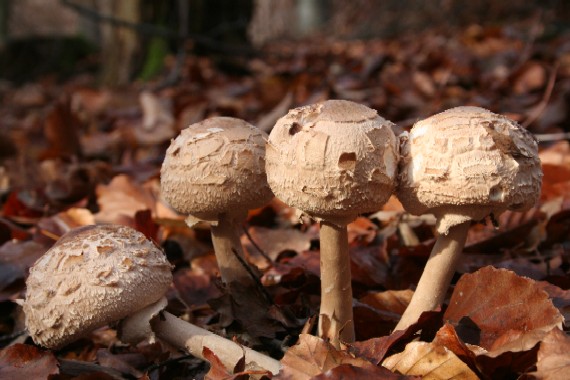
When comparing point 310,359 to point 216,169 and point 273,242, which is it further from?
point 273,242

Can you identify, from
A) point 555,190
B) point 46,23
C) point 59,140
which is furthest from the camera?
point 46,23

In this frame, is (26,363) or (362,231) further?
(362,231)

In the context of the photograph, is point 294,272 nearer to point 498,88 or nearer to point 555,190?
point 555,190

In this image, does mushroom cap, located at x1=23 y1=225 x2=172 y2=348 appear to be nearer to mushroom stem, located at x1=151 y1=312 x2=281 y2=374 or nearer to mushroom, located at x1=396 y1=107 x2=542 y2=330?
mushroom stem, located at x1=151 y1=312 x2=281 y2=374

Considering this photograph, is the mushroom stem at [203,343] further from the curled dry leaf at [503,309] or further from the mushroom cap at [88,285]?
the curled dry leaf at [503,309]

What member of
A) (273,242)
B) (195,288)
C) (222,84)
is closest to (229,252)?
(195,288)

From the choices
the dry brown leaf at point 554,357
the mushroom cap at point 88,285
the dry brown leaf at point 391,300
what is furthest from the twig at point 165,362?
the dry brown leaf at point 554,357

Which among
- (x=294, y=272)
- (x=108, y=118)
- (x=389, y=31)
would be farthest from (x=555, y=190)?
(x=389, y=31)
